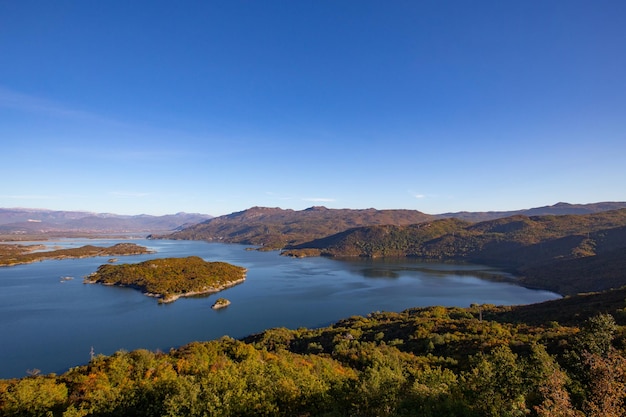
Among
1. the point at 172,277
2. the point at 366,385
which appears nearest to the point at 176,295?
the point at 172,277

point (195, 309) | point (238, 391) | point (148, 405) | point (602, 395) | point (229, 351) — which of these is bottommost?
point (195, 309)

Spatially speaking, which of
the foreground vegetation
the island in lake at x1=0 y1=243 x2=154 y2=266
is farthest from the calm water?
the island in lake at x1=0 y1=243 x2=154 y2=266

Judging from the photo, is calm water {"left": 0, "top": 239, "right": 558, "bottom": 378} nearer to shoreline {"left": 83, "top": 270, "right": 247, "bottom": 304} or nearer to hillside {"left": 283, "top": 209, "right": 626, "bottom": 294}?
shoreline {"left": 83, "top": 270, "right": 247, "bottom": 304}

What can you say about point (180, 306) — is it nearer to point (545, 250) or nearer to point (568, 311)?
point (568, 311)

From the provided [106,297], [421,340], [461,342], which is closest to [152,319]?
[106,297]

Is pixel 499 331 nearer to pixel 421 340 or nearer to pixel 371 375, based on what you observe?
pixel 421 340

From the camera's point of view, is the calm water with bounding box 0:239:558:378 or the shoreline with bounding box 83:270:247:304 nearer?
the calm water with bounding box 0:239:558:378
